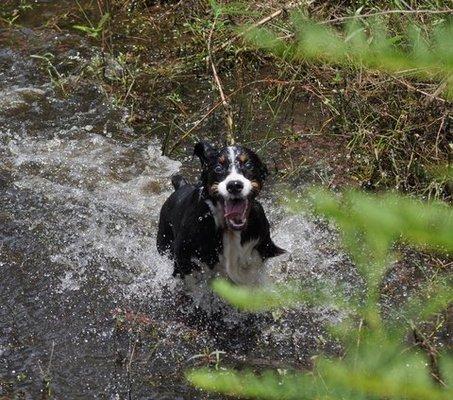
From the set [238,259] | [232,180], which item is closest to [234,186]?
[232,180]

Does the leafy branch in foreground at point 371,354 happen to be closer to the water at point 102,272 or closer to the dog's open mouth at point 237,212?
the water at point 102,272

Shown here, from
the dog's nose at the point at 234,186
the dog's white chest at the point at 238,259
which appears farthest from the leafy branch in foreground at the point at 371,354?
the dog's white chest at the point at 238,259

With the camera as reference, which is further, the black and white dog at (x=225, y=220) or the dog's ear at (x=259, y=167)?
the dog's ear at (x=259, y=167)

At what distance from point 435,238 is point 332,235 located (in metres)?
4.40

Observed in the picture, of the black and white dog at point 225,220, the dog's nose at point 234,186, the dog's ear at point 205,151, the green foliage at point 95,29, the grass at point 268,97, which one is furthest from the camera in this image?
the green foliage at point 95,29

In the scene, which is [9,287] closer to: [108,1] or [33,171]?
[33,171]

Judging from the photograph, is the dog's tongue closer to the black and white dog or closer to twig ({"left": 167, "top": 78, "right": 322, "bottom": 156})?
the black and white dog

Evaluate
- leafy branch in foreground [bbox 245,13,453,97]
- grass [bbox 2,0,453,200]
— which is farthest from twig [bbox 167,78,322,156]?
leafy branch in foreground [bbox 245,13,453,97]

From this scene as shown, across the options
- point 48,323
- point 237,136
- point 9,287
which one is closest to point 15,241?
point 9,287

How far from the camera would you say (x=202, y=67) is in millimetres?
7480

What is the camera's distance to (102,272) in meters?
5.41

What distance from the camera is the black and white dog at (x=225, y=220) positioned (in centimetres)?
435

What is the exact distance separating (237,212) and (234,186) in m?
0.23

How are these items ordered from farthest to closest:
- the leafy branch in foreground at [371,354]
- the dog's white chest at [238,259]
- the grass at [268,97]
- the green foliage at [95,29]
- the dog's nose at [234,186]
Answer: the green foliage at [95,29]
the grass at [268,97]
the dog's white chest at [238,259]
the dog's nose at [234,186]
the leafy branch in foreground at [371,354]
